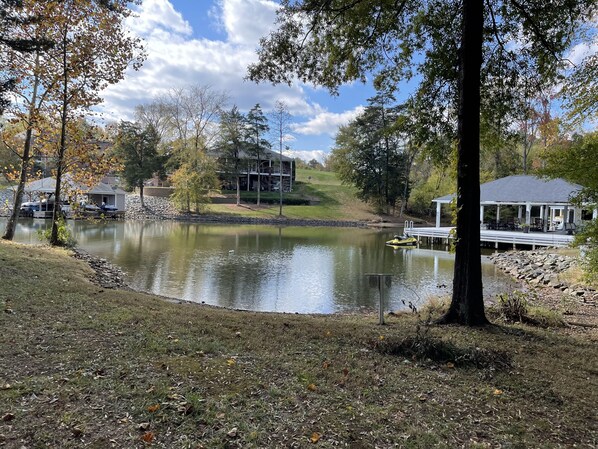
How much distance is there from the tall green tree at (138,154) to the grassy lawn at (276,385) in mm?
43212

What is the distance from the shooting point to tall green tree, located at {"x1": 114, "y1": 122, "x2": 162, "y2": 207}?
4575 centimetres

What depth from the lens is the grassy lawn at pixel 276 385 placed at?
288 cm

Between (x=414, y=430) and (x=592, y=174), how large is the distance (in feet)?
16.7

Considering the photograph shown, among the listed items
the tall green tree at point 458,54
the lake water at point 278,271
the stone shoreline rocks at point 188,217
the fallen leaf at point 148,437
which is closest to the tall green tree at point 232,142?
the stone shoreline rocks at point 188,217

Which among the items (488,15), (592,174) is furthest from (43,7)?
(592,174)

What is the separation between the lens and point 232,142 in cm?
5119

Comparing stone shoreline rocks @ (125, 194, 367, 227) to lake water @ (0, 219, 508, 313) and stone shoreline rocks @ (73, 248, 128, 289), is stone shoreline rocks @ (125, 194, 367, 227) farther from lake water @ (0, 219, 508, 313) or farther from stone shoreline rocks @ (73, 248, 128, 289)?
stone shoreline rocks @ (73, 248, 128, 289)

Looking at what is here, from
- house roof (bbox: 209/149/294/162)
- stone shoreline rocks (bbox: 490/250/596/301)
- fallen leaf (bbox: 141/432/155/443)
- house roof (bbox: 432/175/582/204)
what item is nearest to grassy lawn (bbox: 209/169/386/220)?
house roof (bbox: 209/149/294/162)

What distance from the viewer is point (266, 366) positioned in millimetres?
4066

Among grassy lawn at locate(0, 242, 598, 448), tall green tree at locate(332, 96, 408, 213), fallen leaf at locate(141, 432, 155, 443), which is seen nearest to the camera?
fallen leaf at locate(141, 432, 155, 443)

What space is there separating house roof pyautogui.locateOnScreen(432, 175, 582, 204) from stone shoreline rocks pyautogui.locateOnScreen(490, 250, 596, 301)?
7.34m

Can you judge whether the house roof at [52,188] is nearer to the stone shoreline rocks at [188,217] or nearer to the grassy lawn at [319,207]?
the stone shoreline rocks at [188,217]

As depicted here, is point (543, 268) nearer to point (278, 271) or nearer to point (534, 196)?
point (278, 271)

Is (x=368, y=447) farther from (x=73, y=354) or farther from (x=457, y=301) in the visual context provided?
(x=457, y=301)
